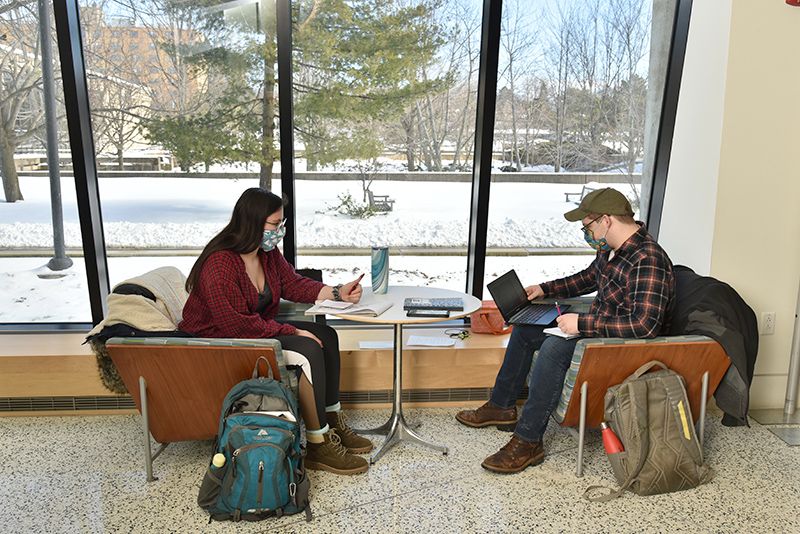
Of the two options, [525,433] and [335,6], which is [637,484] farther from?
[335,6]

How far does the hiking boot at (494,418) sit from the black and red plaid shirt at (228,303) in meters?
1.05

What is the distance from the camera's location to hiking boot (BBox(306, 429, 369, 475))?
2682 mm

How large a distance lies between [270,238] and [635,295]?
61.8 inches

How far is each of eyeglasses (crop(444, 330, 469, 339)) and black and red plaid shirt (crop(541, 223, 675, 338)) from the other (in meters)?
0.94

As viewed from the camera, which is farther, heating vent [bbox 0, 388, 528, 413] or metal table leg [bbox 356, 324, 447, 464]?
heating vent [bbox 0, 388, 528, 413]

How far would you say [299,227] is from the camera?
3711 mm

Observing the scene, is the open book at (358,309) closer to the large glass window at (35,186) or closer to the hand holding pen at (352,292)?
the hand holding pen at (352,292)

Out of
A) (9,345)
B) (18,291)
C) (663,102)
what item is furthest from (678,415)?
(18,291)

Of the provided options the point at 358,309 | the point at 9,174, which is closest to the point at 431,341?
the point at 358,309

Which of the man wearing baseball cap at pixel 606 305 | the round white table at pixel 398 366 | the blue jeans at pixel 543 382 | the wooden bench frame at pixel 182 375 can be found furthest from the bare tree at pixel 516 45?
the wooden bench frame at pixel 182 375

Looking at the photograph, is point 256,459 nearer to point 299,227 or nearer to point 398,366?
point 398,366

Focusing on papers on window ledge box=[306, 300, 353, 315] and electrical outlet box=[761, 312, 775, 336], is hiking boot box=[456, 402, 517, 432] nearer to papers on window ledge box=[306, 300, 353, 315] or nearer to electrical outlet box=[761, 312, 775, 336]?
papers on window ledge box=[306, 300, 353, 315]

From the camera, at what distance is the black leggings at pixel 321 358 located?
2.63 metres

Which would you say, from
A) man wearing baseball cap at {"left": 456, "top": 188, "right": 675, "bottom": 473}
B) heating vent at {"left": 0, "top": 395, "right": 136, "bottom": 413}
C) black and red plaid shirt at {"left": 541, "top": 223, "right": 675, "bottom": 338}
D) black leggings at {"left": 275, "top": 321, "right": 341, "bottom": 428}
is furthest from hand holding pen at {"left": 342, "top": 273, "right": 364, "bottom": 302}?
heating vent at {"left": 0, "top": 395, "right": 136, "bottom": 413}
